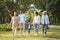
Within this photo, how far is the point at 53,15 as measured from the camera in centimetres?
5262

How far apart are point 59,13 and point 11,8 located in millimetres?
21061

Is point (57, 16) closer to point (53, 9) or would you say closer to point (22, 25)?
point (53, 9)

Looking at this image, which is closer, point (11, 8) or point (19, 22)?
point (19, 22)

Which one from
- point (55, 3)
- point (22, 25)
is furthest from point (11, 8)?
point (55, 3)

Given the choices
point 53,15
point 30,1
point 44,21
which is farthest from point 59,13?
point 44,21

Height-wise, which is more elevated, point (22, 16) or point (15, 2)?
point (15, 2)

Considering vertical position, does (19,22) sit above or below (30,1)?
below

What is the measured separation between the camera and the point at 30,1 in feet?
105

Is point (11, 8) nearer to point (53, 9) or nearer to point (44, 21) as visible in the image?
point (44, 21)

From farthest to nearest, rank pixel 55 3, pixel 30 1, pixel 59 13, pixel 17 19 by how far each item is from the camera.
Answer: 1. pixel 59 13
2. pixel 55 3
3. pixel 30 1
4. pixel 17 19

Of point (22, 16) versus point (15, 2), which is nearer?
point (22, 16)

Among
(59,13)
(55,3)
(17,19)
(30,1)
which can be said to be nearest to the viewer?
(17,19)

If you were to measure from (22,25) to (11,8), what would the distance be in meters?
12.9

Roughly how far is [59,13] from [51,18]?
2.68 m
